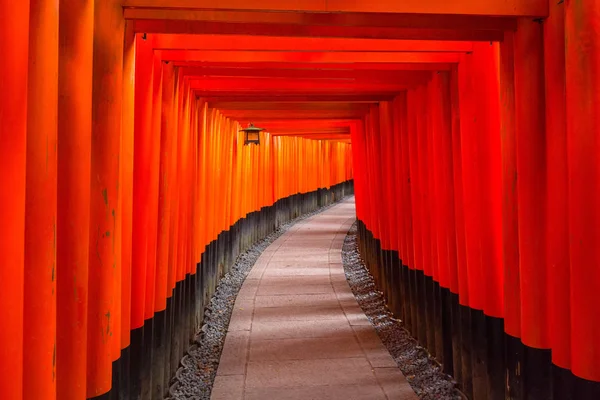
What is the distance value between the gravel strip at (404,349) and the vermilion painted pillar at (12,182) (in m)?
4.13

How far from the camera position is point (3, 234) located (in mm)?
1866

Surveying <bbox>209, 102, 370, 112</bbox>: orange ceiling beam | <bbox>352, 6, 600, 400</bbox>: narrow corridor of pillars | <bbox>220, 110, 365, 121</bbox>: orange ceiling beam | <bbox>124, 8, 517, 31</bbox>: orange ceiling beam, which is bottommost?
<bbox>352, 6, 600, 400</bbox>: narrow corridor of pillars

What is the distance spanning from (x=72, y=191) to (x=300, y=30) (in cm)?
180

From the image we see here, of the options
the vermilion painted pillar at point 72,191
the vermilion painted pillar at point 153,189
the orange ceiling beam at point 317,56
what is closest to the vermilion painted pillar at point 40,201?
the vermilion painted pillar at point 72,191

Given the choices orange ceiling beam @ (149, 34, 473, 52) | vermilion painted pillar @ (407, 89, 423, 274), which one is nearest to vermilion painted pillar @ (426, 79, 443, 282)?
vermilion painted pillar @ (407, 89, 423, 274)

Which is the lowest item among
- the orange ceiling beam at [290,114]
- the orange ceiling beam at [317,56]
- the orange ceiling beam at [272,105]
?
the orange ceiling beam at [317,56]

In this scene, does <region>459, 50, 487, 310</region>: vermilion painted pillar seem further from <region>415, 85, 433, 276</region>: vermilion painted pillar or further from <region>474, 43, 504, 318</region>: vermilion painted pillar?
<region>415, 85, 433, 276</region>: vermilion painted pillar

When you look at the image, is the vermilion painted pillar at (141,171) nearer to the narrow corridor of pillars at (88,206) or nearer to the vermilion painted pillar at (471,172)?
the narrow corridor of pillars at (88,206)

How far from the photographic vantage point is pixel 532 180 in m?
3.47

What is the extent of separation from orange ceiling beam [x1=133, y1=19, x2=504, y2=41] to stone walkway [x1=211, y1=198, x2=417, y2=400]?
10.6ft

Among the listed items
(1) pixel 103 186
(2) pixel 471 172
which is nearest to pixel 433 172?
(2) pixel 471 172

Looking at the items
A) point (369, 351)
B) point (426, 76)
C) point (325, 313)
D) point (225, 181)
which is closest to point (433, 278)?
point (369, 351)

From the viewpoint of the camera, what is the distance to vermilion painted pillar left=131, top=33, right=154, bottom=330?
13.6 feet

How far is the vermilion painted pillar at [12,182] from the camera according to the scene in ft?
6.06
